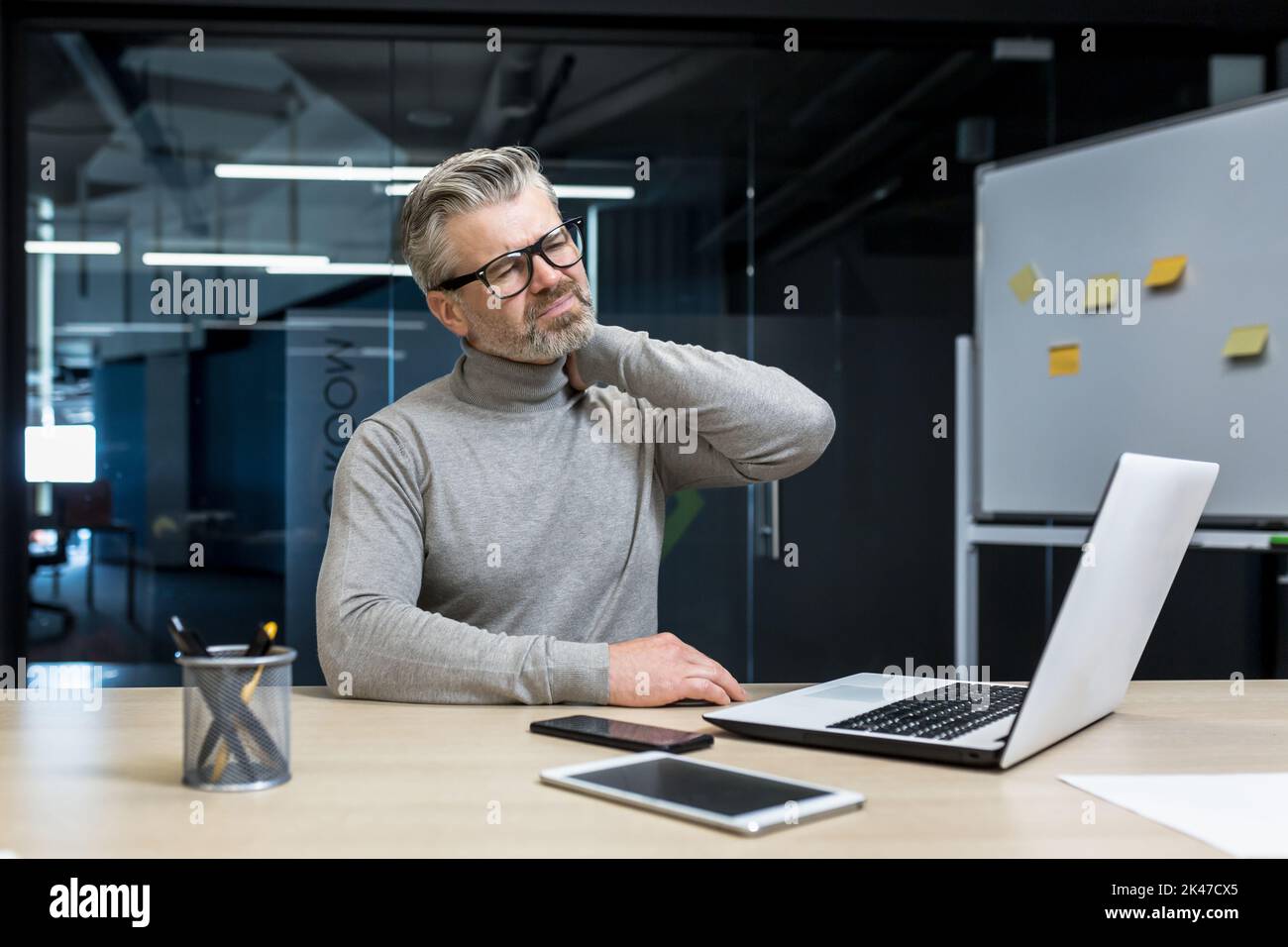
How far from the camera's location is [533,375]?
5.39 ft

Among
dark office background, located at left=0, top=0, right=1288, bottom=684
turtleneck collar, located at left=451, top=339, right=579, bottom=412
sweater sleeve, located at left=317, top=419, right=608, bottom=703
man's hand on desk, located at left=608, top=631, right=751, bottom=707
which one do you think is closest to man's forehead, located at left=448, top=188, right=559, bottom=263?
turtleneck collar, located at left=451, top=339, right=579, bottom=412

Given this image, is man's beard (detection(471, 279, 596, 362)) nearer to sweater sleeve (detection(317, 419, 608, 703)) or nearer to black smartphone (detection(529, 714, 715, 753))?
sweater sleeve (detection(317, 419, 608, 703))

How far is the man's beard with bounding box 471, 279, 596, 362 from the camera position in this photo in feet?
5.14

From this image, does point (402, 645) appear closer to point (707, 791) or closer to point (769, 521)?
point (707, 791)

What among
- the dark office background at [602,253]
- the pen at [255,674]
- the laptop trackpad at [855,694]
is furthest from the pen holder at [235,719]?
the dark office background at [602,253]

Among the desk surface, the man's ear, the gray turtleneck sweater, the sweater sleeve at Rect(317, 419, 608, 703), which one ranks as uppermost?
the man's ear

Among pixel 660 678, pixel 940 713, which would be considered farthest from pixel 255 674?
pixel 940 713

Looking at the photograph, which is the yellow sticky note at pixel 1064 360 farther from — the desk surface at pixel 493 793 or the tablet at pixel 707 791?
the tablet at pixel 707 791

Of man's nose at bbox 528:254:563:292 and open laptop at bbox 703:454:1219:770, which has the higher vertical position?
man's nose at bbox 528:254:563:292

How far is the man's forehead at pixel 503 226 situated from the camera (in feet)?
5.12

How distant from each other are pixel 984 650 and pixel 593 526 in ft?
6.71

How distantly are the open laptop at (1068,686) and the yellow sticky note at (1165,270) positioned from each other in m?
1.65

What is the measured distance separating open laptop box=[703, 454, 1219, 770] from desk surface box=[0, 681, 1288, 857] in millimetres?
20
